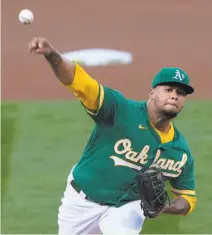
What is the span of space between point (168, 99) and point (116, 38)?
706cm

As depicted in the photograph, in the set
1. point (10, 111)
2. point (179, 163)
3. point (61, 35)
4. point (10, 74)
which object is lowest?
point (179, 163)

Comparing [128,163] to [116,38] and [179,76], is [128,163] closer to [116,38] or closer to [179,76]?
[179,76]

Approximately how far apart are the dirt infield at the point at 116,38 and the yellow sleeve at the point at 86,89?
5.48 m

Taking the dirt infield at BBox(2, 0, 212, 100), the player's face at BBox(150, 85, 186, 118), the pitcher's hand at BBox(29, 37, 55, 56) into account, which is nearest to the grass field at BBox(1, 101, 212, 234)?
the dirt infield at BBox(2, 0, 212, 100)

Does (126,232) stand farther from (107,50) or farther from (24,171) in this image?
(107,50)

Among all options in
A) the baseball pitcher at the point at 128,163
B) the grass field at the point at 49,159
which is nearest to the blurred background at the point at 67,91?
the grass field at the point at 49,159

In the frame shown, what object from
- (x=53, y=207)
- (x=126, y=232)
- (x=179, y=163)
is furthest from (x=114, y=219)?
(x=53, y=207)

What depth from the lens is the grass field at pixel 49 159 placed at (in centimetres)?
748

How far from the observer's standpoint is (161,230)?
7270mm

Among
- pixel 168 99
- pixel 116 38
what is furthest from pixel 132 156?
pixel 116 38

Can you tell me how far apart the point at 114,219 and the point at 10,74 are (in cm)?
638

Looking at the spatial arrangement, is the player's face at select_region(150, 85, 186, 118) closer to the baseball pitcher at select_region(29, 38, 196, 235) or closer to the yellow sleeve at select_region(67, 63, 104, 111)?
the baseball pitcher at select_region(29, 38, 196, 235)

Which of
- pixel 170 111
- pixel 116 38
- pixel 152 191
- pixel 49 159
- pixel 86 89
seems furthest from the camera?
pixel 116 38

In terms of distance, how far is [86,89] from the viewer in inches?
181
